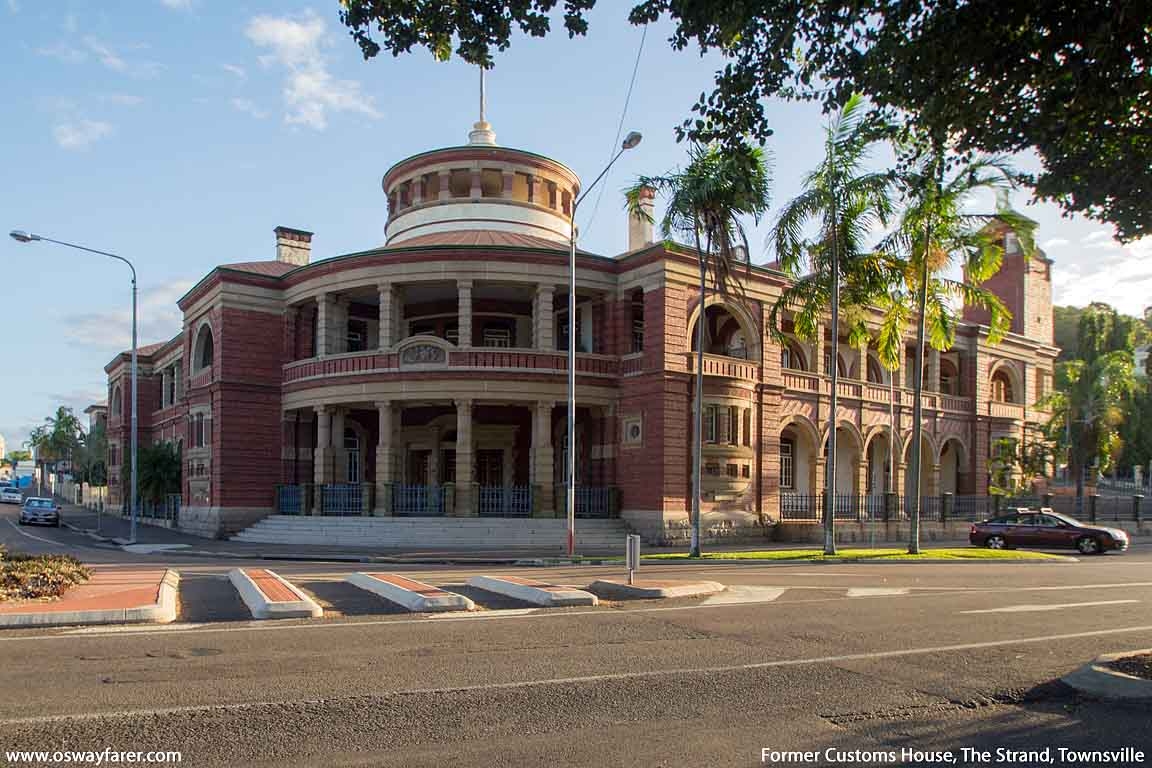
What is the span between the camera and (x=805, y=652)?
9.52m

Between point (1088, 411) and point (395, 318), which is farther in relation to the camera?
point (1088, 411)

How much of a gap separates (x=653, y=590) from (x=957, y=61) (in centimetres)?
862

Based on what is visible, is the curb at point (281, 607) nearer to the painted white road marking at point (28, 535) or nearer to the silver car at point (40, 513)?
the painted white road marking at point (28, 535)

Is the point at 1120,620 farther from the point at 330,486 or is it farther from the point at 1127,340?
the point at 1127,340

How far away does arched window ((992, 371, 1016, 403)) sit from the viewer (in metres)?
48.6

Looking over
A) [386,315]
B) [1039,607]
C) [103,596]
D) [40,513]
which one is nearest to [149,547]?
[386,315]

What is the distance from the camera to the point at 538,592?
1363 centimetres

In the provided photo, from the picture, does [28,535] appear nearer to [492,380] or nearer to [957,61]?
[492,380]

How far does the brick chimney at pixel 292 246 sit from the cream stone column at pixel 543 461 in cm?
1627

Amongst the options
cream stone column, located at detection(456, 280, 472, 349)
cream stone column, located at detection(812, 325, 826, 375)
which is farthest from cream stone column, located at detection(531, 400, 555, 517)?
cream stone column, located at detection(812, 325, 826, 375)

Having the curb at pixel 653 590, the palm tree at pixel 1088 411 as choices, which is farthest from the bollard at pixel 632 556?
the palm tree at pixel 1088 411

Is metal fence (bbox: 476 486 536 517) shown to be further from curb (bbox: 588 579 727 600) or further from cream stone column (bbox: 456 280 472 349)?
curb (bbox: 588 579 727 600)

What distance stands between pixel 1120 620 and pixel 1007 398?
1573 inches

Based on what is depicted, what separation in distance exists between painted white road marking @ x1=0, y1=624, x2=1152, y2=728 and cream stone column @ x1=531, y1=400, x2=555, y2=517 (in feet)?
68.1
